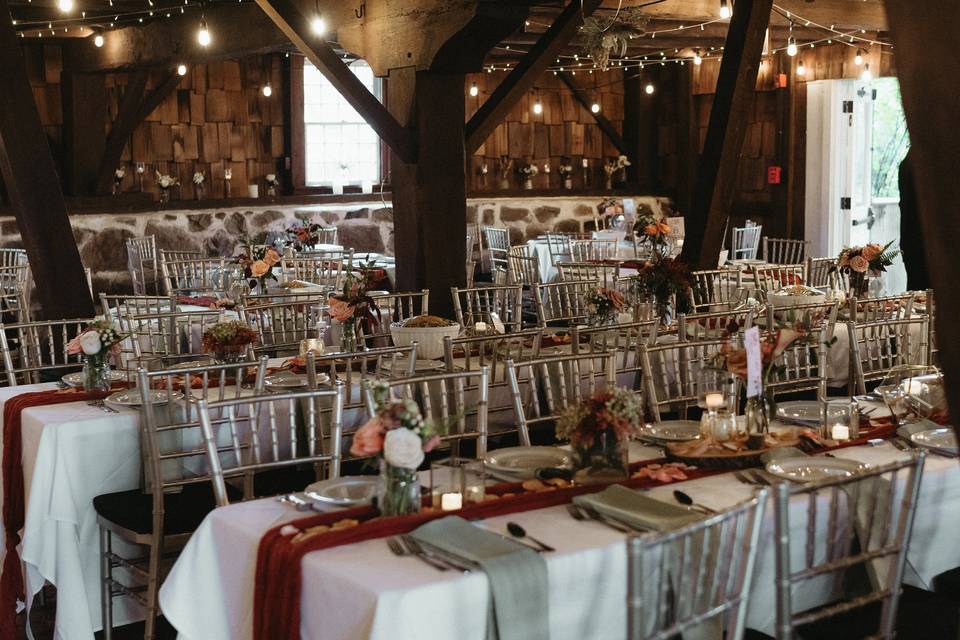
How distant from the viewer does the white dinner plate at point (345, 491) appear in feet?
9.80

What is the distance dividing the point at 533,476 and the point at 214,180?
10.3 meters

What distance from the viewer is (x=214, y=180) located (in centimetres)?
1292

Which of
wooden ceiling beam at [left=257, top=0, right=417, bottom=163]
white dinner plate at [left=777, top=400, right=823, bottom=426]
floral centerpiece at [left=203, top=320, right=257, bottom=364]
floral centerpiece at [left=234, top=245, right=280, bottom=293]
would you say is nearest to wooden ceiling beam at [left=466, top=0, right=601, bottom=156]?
wooden ceiling beam at [left=257, top=0, right=417, bottom=163]

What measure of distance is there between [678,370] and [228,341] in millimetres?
1779

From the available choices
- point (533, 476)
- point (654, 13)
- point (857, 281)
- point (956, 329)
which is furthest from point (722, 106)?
point (956, 329)

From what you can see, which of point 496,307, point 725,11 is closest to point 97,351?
point 496,307

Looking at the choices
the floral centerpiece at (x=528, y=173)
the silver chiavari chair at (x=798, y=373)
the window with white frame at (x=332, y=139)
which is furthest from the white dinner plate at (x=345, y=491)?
the floral centerpiece at (x=528, y=173)

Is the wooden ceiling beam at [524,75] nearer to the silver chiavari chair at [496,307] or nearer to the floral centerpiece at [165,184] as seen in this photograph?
the silver chiavari chair at [496,307]

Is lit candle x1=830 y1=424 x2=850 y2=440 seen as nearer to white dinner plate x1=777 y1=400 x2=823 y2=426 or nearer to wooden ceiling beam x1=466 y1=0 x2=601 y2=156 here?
white dinner plate x1=777 y1=400 x2=823 y2=426

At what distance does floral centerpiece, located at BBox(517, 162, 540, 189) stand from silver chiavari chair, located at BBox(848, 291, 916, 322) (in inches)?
309

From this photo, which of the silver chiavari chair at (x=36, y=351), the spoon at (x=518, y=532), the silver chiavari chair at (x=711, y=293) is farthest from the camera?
the silver chiavari chair at (x=711, y=293)

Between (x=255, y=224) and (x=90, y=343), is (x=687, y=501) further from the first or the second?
(x=255, y=224)

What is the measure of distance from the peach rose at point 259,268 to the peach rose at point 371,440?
14.1 ft

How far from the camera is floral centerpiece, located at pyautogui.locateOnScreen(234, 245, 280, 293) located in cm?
698
